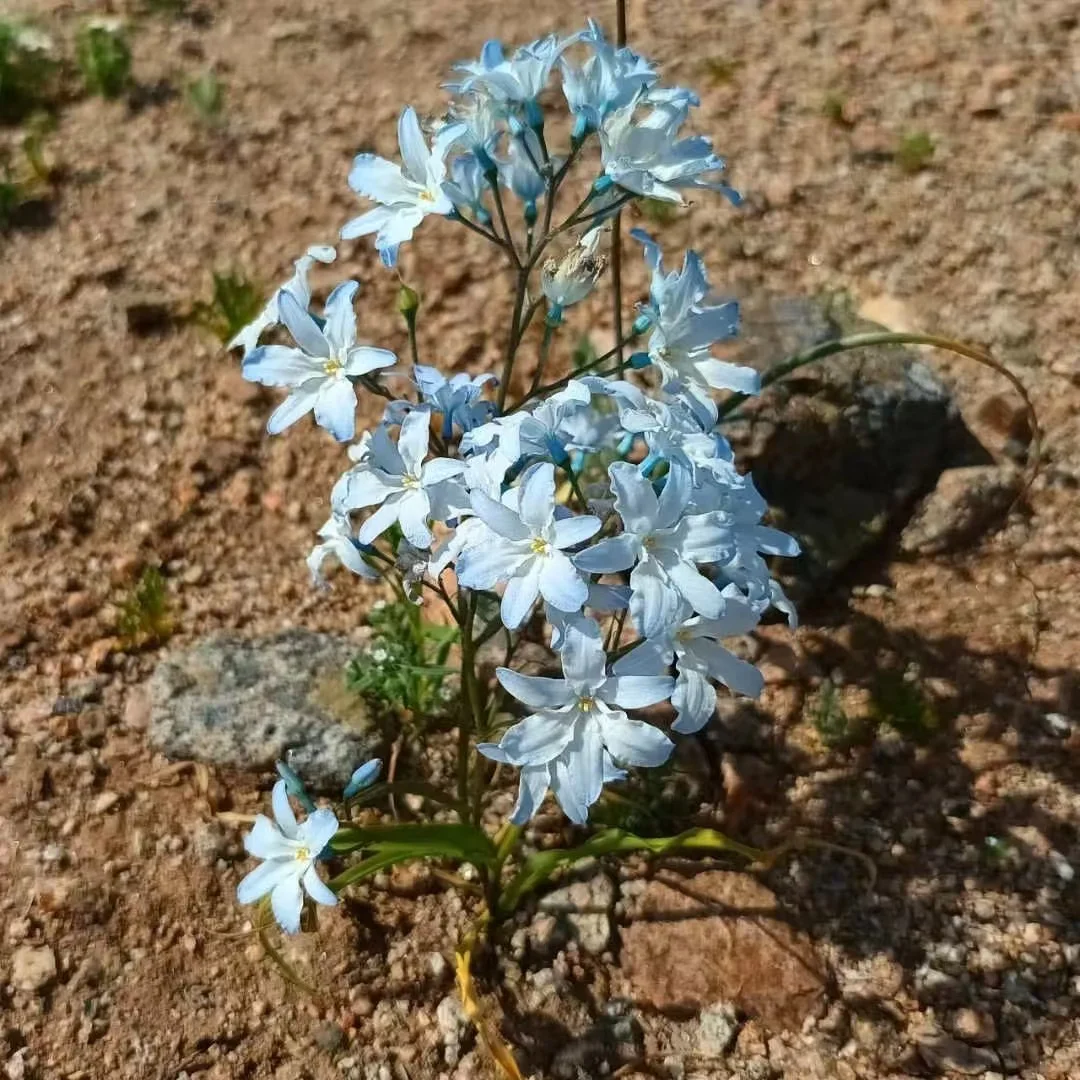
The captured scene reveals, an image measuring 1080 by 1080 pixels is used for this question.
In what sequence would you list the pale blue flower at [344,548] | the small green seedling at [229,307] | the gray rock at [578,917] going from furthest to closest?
1. the small green seedling at [229,307]
2. the gray rock at [578,917]
3. the pale blue flower at [344,548]

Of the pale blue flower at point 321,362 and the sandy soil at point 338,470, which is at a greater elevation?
the pale blue flower at point 321,362

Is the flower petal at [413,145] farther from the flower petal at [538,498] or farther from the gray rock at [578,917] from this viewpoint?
the gray rock at [578,917]

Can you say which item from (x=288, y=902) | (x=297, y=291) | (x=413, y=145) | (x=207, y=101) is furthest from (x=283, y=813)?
(x=207, y=101)

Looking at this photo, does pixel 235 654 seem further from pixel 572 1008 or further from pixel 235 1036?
pixel 572 1008

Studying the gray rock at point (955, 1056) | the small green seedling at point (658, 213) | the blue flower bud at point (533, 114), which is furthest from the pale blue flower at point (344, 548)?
the small green seedling at point (658, 213)

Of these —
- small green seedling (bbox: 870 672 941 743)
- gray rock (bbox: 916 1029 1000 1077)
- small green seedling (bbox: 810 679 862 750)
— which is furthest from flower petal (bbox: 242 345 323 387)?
gray rock (bbox: 916 1029 1000 1077)

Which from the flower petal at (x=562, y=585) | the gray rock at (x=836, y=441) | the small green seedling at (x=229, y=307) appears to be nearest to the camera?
the flower petal at (x=562, y=585)
